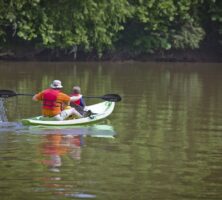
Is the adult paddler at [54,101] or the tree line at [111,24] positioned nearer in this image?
the adult paddler at [54,101]

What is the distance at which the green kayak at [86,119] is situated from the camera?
2148 cm

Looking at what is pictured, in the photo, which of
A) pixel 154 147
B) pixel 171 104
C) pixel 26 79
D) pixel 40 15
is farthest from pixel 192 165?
pixel 40 15

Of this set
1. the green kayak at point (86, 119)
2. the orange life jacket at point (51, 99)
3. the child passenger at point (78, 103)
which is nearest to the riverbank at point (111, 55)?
the green kayak at point (86, 119)

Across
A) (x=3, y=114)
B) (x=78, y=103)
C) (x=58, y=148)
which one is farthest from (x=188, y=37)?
(x=58, y=148)

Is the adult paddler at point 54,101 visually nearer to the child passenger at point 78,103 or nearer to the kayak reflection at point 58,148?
the child passenger at point 78,103

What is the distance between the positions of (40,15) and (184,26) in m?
9.77

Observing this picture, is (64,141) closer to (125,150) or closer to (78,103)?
(125,150)

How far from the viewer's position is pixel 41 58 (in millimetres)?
51562

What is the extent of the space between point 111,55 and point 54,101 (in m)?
31.1

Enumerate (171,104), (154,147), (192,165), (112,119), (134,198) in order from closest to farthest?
(134,198), (192,165), (154,147), (112,119), (171,104)

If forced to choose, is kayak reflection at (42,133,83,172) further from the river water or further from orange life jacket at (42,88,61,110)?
orange life jacket at (42,88,61,110)

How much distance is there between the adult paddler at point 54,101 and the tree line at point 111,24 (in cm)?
2449

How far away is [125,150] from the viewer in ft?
60.2

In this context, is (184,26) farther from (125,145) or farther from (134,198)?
(134,198)
